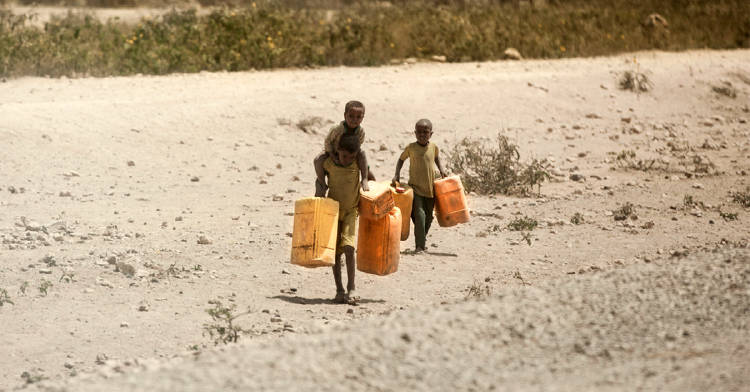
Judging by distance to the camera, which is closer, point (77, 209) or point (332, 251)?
point (332, 251)

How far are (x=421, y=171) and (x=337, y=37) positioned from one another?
31.6ft

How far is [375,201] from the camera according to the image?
661cm

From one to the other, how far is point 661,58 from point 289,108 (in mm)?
8563

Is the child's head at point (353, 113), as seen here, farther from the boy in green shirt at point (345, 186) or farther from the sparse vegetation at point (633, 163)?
the sparse vegetation at point (633, 163)

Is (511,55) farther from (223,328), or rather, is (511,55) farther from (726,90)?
(223,328)

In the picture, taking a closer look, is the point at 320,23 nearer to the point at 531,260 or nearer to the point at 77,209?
the point at 77,209

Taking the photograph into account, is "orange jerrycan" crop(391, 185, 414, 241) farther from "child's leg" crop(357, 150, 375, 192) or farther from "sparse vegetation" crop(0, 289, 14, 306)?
"sparse vegetation" crop(0, 289, 14, 306)

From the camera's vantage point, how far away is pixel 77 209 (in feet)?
29.7

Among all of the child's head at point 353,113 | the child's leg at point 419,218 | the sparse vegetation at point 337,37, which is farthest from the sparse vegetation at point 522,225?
the sparse vegetation at point 337,37

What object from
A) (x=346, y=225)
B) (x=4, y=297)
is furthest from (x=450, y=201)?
(x=4, y=297)

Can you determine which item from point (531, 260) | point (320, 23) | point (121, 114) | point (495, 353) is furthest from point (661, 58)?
point (495, 353)

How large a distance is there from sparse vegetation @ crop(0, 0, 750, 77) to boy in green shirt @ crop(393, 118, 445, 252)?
24.1 ft

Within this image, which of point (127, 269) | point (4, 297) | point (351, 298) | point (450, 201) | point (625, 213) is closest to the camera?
point (4, 297)

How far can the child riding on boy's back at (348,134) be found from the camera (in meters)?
6.44
